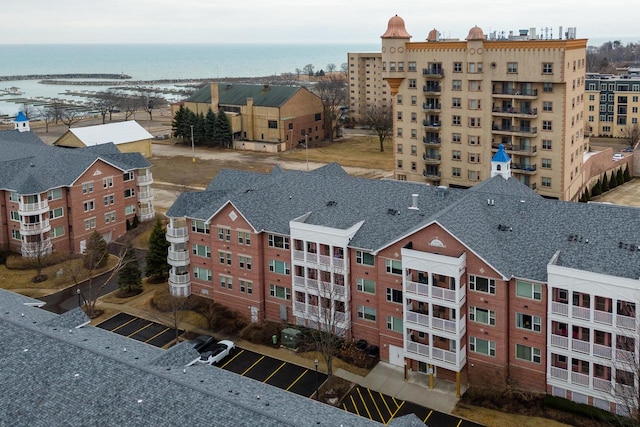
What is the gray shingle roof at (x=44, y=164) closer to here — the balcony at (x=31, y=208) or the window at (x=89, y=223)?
the balcony at (x=31, y=208)

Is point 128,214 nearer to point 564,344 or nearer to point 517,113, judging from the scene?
point 517,113

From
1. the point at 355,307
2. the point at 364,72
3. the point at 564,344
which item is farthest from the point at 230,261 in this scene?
the point at 364,72

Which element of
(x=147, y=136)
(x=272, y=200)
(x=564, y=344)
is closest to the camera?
(x=564, y=344)

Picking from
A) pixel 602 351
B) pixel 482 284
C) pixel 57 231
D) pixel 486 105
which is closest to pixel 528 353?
pixel 602 351

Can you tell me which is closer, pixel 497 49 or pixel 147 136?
pixel 497 49

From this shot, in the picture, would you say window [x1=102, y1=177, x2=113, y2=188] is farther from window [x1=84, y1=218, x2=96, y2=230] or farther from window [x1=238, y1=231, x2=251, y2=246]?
window [x1=238, y1=231, x2=251, y2=246]

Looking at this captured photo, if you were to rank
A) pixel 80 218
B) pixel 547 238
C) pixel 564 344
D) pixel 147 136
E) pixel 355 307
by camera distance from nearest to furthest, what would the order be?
1. pixel 564 344
2. pixel 547 238
3. pixel 355 307
4. pixel 80 218
5. pixel 147 136
